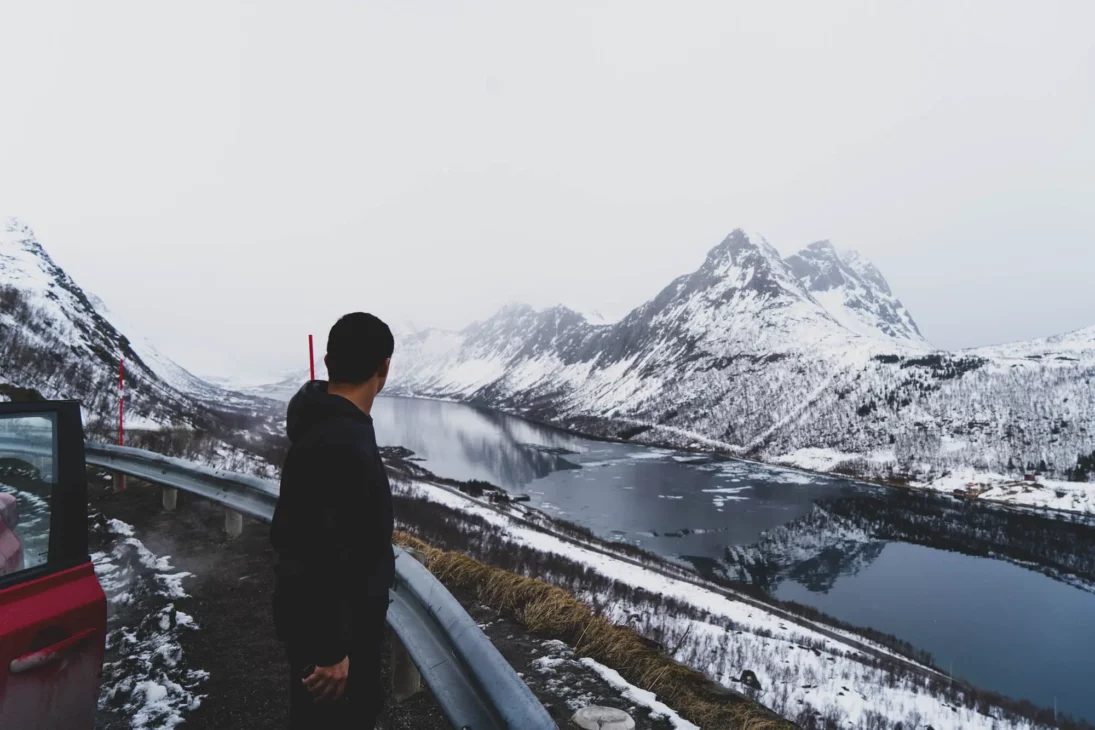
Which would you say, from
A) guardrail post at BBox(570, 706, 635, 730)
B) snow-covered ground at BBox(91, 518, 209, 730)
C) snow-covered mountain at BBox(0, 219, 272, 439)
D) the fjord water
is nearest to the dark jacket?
guardrail post at BBox(570, 706, 635, 730)

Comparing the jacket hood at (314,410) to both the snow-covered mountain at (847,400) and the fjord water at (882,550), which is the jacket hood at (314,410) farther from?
the snow-covered mountain at (847,400)

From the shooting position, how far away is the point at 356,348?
109 inches

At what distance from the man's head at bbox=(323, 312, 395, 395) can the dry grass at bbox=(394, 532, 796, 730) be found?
12.3 ft

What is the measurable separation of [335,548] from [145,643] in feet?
15.2

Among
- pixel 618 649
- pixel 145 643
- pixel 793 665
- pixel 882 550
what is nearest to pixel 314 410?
pixel 618 649

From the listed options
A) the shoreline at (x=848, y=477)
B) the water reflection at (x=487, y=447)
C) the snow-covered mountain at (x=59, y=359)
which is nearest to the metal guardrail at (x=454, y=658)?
the snow-covered mountain at (x=59, y=359)

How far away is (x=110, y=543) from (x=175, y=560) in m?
1.56

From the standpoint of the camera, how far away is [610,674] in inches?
187

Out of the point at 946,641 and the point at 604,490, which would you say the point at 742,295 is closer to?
the point at 604,490

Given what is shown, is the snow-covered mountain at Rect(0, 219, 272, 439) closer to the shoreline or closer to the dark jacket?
the dark jacket

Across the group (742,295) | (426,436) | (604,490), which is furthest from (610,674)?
(742,295)

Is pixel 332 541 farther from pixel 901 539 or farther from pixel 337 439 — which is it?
pixel 901 539

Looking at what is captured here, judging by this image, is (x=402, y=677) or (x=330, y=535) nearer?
(x=330, y=535)

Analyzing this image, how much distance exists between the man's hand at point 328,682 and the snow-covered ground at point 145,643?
110 inches
